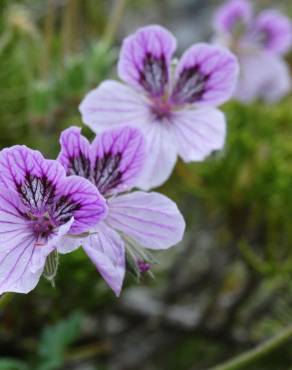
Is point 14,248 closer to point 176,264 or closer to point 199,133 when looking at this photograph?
point 199,133

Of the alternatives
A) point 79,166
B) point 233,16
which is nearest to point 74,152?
point 79,166

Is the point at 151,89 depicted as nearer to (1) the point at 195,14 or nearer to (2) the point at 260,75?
(2) the point at 260,75

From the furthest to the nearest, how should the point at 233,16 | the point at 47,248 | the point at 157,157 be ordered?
the point at 233,16
the point at 157,157
the point at 47,248

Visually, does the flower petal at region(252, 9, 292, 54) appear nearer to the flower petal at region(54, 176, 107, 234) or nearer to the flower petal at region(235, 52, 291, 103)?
the flower petal at region(235, 52, 291, 103)

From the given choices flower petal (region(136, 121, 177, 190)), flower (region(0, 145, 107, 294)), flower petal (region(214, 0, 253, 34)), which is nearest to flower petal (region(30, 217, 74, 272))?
flower (region(0, 145, 107, 294))

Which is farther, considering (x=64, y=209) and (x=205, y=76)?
(x=205, y=76)

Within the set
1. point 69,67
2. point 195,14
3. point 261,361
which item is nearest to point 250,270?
point 261,361

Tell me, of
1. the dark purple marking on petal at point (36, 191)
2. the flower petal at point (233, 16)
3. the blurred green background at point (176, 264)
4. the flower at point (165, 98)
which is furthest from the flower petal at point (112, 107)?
the flower petal at point (233, 16)
